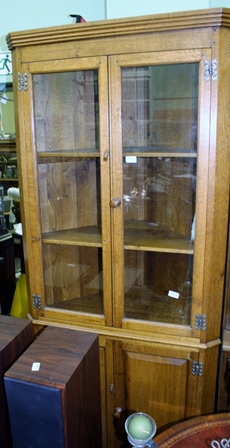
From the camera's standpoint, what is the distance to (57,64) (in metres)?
1.35

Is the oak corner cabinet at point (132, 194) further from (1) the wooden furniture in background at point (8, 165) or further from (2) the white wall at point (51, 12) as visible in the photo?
(1) the wooden furniture in background at point (8, 165)

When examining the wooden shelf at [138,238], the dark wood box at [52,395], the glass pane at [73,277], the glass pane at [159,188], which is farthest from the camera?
the glass pane at [73,277]

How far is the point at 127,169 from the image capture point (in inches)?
55.1

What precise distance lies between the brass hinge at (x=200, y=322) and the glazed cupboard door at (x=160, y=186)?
3cm

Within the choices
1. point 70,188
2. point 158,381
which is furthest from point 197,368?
point 70,188

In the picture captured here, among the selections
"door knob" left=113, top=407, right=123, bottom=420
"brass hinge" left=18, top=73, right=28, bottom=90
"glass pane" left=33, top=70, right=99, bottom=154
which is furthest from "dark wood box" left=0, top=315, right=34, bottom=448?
"brass hinge" left=18, top=73, right=28, bottom=90

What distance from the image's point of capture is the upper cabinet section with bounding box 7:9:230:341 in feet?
4.05

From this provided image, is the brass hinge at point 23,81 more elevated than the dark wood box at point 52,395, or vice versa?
the brass hinge at point 23,81

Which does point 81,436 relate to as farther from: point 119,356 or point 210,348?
point 210,348

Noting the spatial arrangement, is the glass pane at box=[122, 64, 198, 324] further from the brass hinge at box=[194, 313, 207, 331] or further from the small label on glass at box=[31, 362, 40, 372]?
the small label on glass at box=[31, 362, 40, 372]

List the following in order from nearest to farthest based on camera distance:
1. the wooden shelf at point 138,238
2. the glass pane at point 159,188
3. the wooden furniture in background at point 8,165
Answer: the glass pane at point 159,188 < the wooden shelf at point 138,238 < the wooden furniture in background at point 8,165

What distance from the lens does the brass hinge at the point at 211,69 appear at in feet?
3.89

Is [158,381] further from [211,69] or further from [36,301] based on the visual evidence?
[211,69]

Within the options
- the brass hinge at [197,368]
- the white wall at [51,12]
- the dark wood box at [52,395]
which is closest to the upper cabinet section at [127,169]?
the brass hinge at [197,368]
